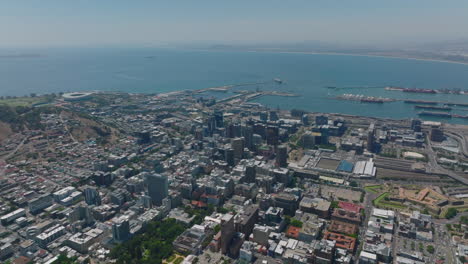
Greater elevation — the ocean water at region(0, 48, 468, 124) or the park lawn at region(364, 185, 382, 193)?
the ocean water at region(0, 48, 468, 124)

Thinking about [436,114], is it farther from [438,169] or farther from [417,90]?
[438,169]

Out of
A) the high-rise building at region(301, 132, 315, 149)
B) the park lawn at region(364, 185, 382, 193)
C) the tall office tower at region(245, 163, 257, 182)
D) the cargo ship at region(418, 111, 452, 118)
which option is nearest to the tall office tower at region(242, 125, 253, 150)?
the high-rise building at region(301, 132, 315, 149)

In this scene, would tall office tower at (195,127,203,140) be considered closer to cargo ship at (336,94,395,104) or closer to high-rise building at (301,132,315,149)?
high-rise building at (301,132,315,149)

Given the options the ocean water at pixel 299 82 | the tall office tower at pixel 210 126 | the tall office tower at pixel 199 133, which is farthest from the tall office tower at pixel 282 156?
the ocean water at pixel 299 82

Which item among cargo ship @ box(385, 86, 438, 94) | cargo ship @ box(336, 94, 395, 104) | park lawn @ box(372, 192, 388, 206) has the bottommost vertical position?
park lawn @ box(372, 192, 388, 206)

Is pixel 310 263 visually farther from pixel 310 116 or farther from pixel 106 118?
pixel 106 118

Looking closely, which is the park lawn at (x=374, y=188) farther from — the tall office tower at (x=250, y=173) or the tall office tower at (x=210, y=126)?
the tall office tower at (x=210, y=126)
